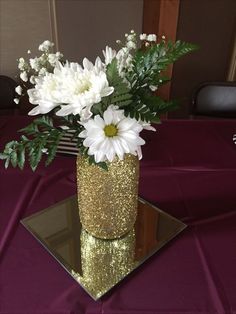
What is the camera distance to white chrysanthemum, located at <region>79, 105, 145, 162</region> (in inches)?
20.3

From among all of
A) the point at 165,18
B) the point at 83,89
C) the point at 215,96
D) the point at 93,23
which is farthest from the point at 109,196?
the point at 93,23

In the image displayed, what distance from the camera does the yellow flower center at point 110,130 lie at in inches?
20.4

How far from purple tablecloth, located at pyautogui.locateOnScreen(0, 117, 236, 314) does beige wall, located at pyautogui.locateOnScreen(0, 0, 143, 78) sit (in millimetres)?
1501

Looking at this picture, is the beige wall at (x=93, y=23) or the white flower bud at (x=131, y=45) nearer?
the white flower bud at (x=131, y=45)

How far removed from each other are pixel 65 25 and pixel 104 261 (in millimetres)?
2133

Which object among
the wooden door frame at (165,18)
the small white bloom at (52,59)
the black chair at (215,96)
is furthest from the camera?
the wooden door frame at (165,18)

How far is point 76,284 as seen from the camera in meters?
0.61

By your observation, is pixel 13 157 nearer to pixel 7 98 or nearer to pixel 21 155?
pixel 21 155

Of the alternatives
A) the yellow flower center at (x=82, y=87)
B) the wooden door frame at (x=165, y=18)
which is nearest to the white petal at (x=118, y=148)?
the yellow flower center at (x=82, y=87)

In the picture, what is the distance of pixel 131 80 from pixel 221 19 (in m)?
2.23

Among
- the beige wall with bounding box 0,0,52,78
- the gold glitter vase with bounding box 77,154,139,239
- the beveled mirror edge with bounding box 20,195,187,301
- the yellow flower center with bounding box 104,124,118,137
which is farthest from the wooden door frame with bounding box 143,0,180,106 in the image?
the yellow flower center with bounding box 104,124,118,137

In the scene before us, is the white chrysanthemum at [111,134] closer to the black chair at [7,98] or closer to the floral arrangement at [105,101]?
the floral arrangement at [105,101]

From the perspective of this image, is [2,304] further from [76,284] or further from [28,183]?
[28,183]

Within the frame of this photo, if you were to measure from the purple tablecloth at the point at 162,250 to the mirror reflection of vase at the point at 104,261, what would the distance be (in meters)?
0.02
